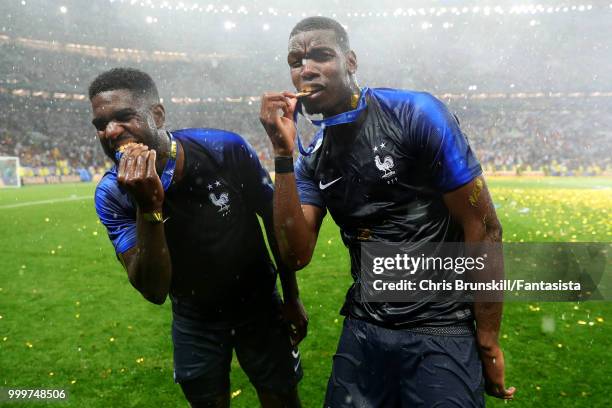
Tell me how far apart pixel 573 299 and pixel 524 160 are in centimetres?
3223

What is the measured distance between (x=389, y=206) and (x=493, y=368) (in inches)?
29.8

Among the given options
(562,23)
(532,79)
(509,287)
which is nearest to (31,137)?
(509,287)

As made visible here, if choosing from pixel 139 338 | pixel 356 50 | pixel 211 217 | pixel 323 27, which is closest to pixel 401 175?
pixel 323 27

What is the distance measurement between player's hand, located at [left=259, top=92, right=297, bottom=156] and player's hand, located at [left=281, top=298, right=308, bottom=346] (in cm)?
111

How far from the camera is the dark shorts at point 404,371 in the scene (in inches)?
72.9

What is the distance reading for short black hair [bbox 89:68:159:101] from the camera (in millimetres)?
2301

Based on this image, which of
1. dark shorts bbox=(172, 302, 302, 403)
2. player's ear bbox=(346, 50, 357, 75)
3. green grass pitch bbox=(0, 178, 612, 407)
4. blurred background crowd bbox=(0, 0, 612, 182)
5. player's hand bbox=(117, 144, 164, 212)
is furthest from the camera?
blurred background crowd bbox=(0, 0, 612, 182)

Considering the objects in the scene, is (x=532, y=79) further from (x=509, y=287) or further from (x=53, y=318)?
(x=53, y=318)

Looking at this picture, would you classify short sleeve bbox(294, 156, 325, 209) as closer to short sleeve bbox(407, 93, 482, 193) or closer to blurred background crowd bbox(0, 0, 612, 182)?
short sleeve bbox(407, 93, 482, 193)

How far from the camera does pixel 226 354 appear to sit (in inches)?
104

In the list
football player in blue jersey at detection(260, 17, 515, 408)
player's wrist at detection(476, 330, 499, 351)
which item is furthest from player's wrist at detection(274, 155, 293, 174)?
player's wrist at detection(476, 330, 499, 351)

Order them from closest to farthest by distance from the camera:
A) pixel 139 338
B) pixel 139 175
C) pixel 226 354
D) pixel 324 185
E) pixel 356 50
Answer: pixel 139 175
pixel 324 185
pixel 226 354
pixel 139 338
pixel 356 50

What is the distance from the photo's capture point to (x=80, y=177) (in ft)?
96.9

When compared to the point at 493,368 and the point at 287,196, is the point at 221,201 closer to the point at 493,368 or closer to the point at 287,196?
the point at 287,196
